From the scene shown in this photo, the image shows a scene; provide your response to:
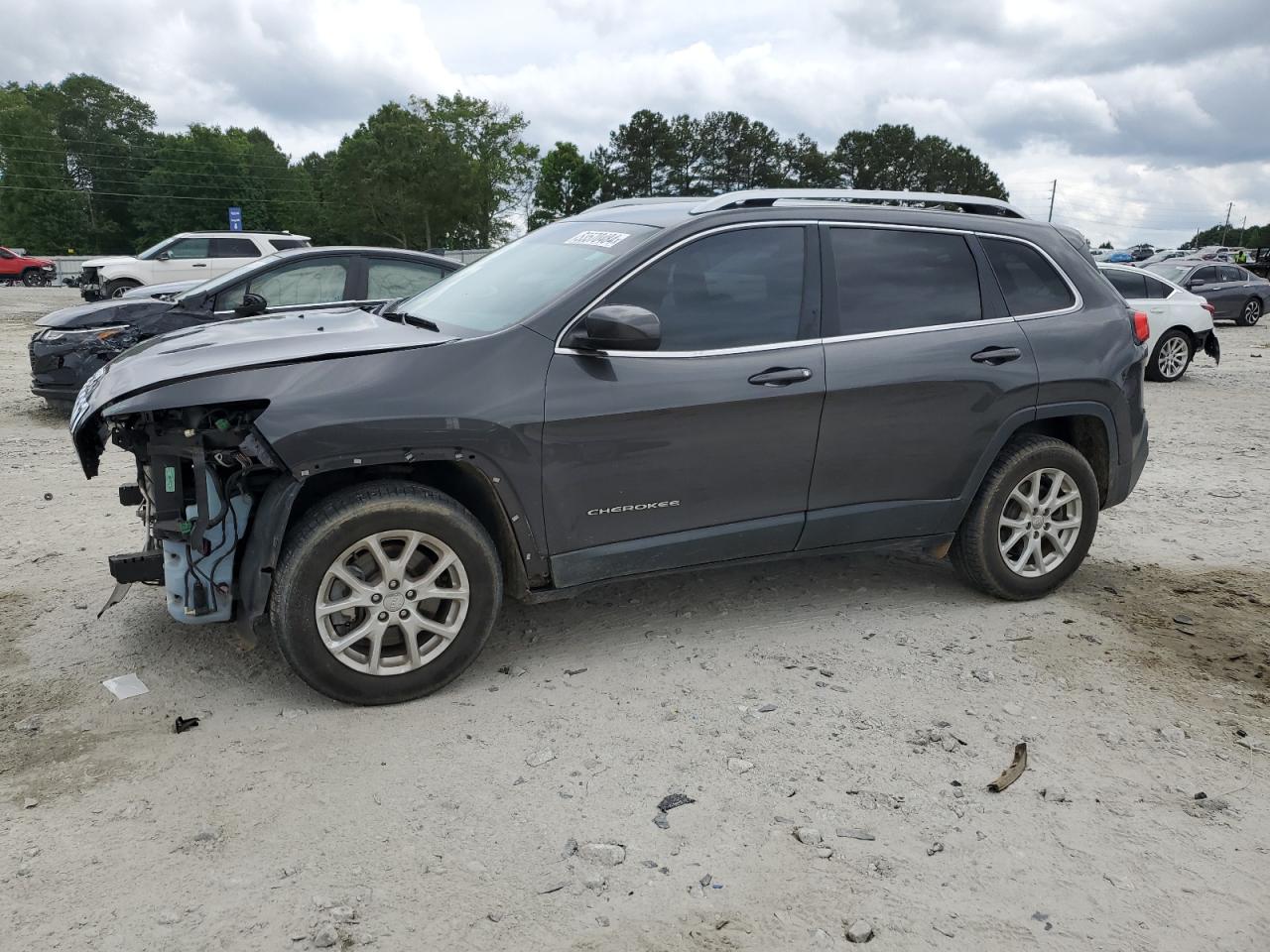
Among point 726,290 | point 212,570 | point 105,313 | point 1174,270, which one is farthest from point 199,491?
point 1174,270

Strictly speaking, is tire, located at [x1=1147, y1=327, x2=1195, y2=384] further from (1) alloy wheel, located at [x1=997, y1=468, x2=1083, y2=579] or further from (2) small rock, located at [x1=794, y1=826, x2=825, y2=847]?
(2) small rock, located at [x1=794, y1=826, x2=825, y2=847]

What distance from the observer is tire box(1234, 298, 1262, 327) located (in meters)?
24.7

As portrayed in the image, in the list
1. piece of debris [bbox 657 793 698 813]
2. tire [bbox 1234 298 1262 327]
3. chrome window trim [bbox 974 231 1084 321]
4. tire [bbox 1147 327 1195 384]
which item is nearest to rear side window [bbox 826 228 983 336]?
chrome window trim [bbox 974 231 1084 321]

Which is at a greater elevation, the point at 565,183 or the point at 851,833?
the point at 565,183

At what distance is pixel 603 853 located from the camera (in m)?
2.93

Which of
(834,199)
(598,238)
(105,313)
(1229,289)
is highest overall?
(1229,289)

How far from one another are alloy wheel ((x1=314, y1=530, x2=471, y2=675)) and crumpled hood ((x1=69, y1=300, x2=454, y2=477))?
0.70 m

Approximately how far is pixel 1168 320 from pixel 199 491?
1414cm

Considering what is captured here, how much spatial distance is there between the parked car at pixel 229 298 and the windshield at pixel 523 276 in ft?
13.4

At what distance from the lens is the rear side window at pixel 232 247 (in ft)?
70.8

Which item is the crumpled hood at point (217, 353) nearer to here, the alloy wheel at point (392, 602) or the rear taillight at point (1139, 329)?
the alloy wheel at point (392, 602)

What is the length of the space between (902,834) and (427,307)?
2.96 m

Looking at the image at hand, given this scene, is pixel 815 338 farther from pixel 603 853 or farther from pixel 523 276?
pixel 603 853

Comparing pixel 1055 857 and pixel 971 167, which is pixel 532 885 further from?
pixel 971 167
